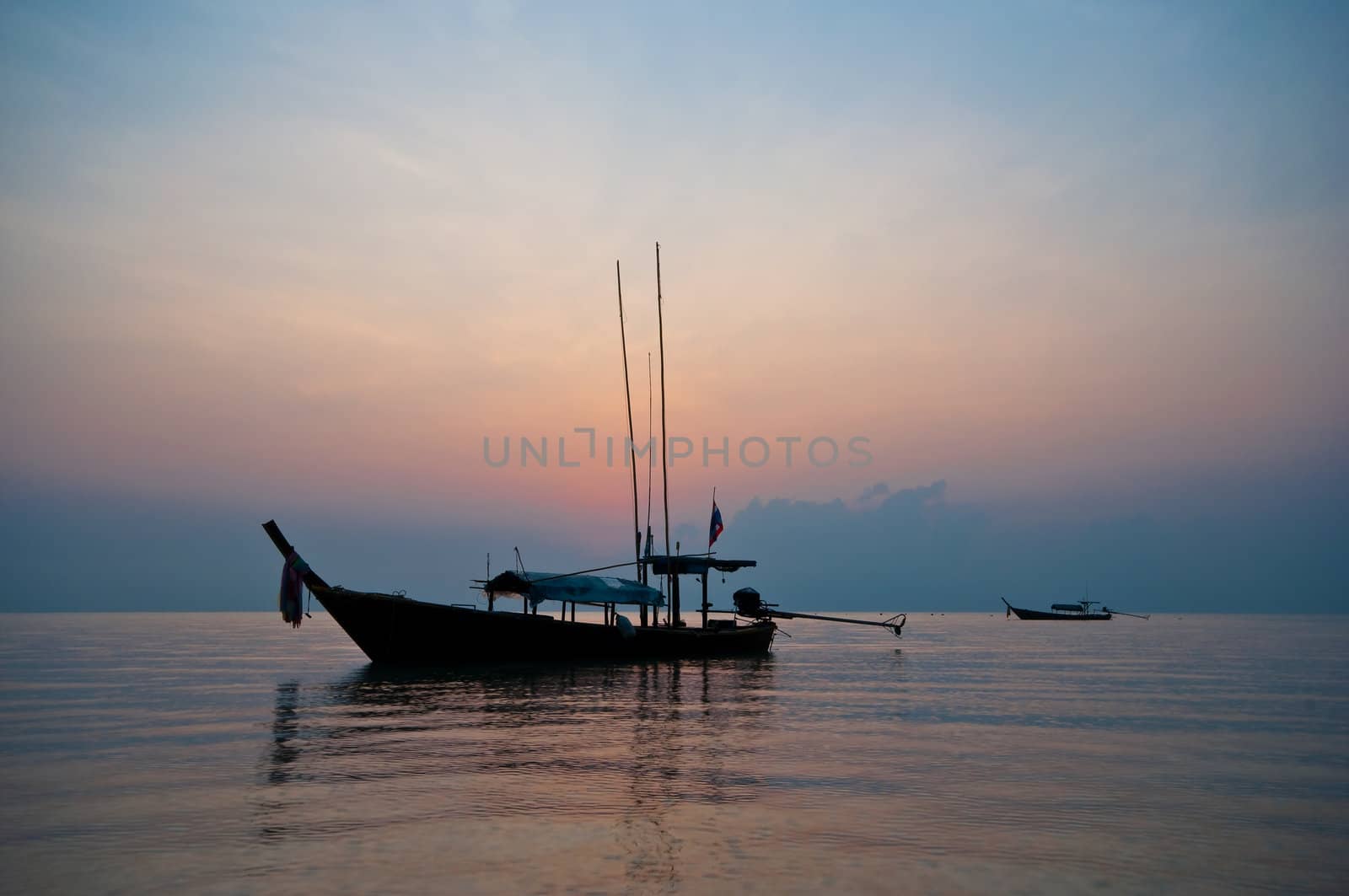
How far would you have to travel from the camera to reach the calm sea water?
32.1 ft

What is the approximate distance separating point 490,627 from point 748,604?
72.3 ft

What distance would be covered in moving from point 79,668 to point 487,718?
31.3 metres

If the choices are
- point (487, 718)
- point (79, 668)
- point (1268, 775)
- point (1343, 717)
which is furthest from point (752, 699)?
point (79, 668)

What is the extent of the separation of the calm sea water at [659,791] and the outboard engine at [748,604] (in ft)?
78.4

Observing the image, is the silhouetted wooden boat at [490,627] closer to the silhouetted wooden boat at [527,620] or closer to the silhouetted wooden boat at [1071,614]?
the silhouetted wooden boat at [527,620]

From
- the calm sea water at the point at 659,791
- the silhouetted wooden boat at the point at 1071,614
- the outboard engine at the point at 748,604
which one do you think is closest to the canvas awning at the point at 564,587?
the calm sea water at the point at 659,791

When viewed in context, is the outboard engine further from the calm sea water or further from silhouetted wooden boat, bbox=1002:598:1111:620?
silhouetted wooden boat, bbox=1002:598:1111:620

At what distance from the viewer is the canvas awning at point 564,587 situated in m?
40.4

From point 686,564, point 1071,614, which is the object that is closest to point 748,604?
point 686,564

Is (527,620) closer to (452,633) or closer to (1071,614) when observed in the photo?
(452,633)

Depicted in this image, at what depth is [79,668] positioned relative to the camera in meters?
43.1

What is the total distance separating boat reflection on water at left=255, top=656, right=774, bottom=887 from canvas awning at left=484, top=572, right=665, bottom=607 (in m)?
8.96

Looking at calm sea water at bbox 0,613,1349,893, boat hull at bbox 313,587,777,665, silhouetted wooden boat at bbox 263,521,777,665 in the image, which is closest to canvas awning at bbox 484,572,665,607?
silhouetted wooden boat at bbox 263,521,777,665

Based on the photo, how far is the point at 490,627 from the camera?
37.7 metres
